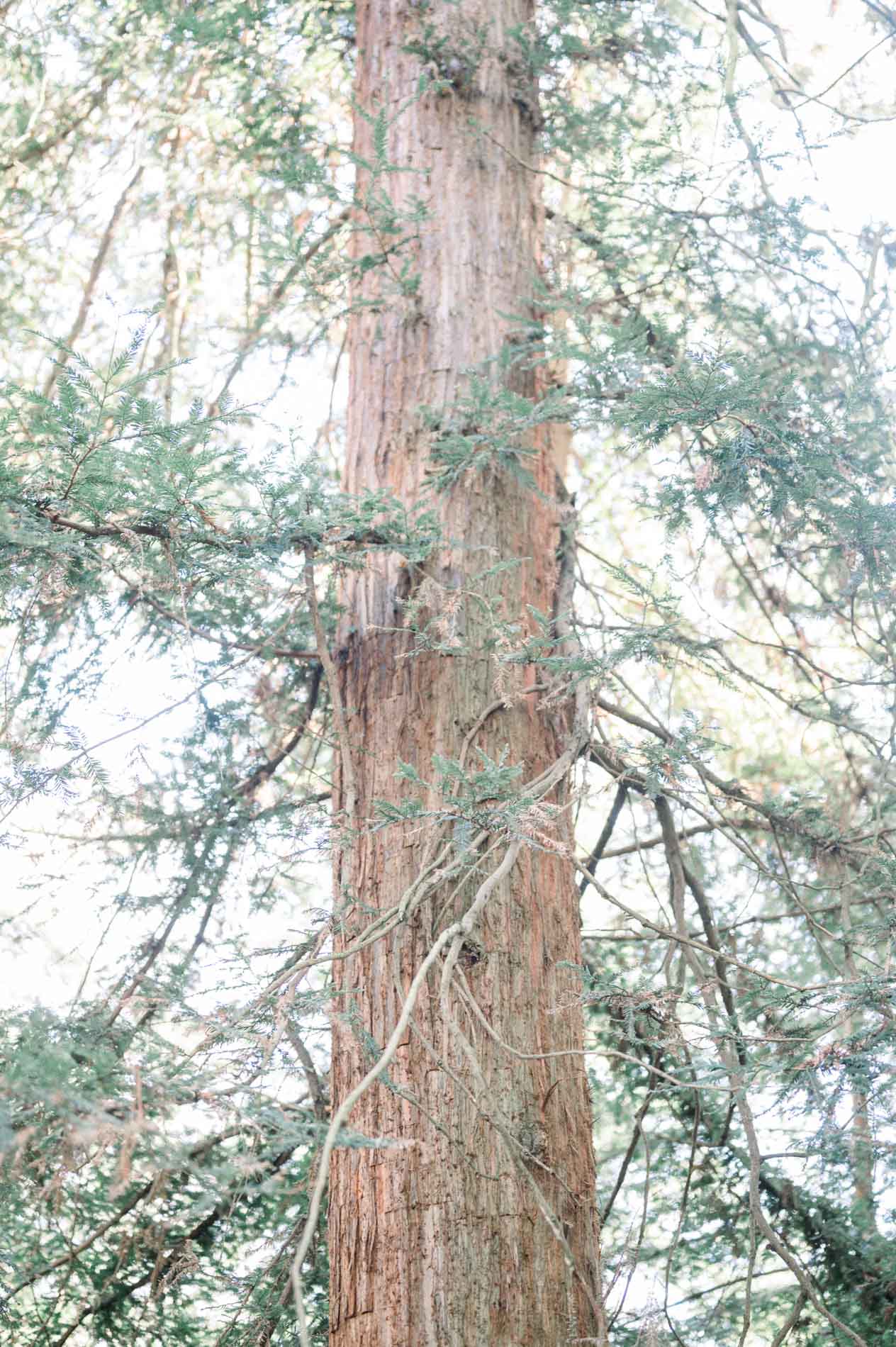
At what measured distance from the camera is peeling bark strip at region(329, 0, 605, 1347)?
290 cm

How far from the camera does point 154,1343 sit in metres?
4.02

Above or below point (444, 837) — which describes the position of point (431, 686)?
above

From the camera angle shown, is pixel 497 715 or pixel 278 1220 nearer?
pixel 497 715

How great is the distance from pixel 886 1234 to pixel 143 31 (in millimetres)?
4978

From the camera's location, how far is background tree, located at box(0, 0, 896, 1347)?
9.52 feet

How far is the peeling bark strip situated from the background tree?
16mm

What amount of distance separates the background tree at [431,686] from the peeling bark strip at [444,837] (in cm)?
2

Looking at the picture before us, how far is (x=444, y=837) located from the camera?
127 inches

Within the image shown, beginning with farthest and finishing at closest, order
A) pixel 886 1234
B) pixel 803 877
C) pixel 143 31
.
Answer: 1. pixel 143 31
2. pixel 803 877
3. pixel 886 1234

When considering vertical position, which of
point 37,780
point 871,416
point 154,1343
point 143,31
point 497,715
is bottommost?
point 154,1343

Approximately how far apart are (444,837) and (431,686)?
48 cm

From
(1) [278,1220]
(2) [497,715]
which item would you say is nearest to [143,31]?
(2) [497,715]

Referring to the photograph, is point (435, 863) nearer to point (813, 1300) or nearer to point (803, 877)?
point (813, 1300)

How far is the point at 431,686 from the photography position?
3.54 meters
